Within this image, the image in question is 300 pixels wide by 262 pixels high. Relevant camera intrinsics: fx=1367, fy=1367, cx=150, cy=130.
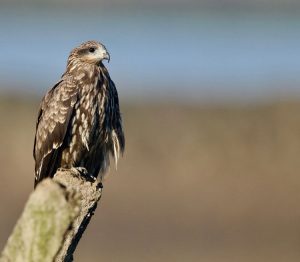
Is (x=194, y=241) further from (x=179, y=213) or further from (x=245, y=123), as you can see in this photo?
(x=245, y=123)

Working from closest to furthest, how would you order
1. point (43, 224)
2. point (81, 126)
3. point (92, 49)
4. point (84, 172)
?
point (43, 224) < point (84, 172) < point (81, 126) < point (92, 49)

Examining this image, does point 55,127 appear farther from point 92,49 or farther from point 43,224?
point 43,224

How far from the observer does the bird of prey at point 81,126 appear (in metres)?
10.9

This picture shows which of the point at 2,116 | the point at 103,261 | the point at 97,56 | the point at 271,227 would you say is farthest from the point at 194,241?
the point at 97,56

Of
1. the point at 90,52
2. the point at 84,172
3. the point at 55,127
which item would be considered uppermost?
the point at 90,52

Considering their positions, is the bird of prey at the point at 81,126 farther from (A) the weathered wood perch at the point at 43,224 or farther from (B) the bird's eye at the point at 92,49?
(A) the weathered wood perch at the point at 43,224

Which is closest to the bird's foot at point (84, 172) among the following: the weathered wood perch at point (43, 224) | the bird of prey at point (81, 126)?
the bird of prey at point (81, 126)

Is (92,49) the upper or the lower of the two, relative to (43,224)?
upper

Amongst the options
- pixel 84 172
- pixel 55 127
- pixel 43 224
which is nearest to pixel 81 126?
pixel 55 127

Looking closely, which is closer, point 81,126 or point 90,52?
point 81,126

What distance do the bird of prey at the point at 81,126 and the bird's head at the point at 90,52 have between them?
14 millimetres

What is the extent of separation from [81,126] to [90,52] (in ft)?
2.29

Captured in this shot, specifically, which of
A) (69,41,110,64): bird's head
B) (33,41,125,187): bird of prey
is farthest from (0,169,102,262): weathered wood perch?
(69,41,110,64): bird's head

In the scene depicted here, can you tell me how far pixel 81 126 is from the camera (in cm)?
1091
